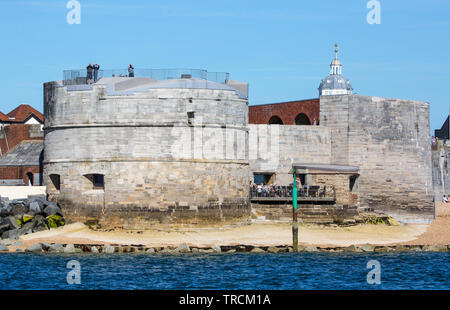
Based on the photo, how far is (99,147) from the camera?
40344 mm

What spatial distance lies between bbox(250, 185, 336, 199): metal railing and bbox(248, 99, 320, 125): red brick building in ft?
19.3

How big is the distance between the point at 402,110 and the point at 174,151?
15882mm

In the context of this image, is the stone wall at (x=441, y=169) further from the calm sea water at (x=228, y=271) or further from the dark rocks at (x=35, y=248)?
the dark rocks at (x=35, y=248)

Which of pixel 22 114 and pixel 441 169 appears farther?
pixel 22 114

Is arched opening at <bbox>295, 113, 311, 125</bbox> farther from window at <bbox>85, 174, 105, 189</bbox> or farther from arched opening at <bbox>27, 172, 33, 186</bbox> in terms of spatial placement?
arched opening at <bbox>27, 172, 33, 186</bbox>

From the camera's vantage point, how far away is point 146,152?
39.9 metres

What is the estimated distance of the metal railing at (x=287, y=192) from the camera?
4391 centimetres

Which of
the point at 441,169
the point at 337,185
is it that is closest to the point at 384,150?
the point at 337,185

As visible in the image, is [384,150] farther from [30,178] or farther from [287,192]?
[30,178]

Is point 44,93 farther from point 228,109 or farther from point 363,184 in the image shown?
A: point 363,184

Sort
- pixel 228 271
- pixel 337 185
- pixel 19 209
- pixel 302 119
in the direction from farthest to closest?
pixel 302 119 < pixel 337 185 < pixel 19 209 < pixel 228 271

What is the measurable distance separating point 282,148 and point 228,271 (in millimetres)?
15584

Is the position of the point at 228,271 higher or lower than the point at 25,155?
lower
